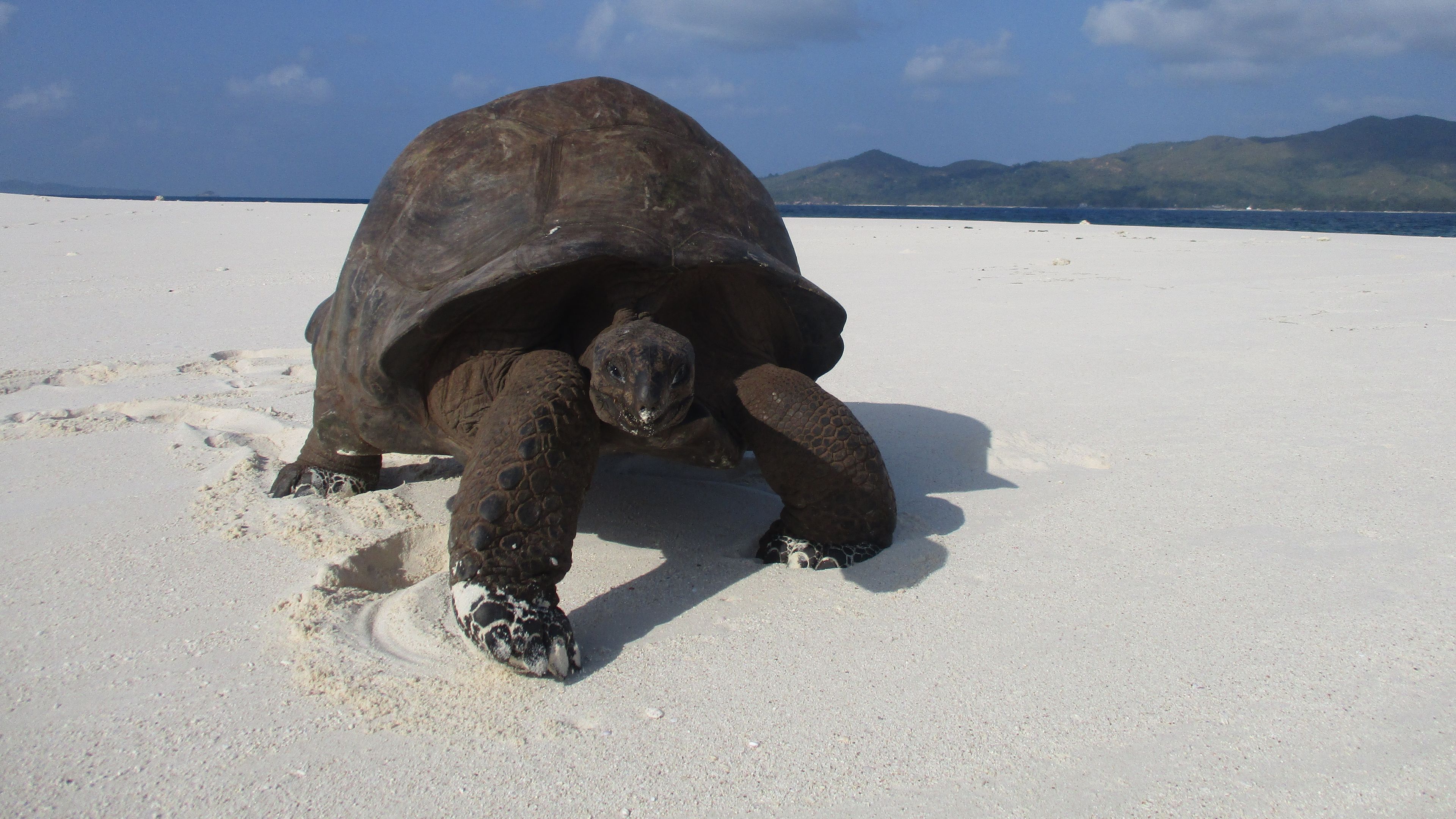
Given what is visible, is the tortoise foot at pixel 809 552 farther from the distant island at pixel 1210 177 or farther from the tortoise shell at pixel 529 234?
the distant island at pixel 1210 177

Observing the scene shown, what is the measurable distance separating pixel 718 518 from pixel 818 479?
21.7 inches

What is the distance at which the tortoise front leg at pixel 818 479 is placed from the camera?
2.61m

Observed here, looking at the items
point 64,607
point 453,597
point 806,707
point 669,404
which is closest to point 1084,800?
point 806,707

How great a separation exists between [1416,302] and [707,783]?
308 inches

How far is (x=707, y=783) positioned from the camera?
1.61 m

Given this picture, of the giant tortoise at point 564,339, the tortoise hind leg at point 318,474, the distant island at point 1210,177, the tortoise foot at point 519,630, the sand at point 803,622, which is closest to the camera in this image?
the sand at point 803,622

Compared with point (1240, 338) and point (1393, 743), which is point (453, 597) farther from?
point (1240, 338)

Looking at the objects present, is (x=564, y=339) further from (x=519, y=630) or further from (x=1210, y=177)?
(x=1210, y=177)

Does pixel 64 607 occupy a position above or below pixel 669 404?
below

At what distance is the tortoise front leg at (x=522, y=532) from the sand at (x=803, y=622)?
0.29 ft

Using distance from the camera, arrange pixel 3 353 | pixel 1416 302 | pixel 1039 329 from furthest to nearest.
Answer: pixel 1416 302
pixel 1039 329
pixel 3 353

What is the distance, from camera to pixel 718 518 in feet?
10.0

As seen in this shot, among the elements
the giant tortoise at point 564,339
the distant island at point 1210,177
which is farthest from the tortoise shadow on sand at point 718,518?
the distant island at point 1210,177

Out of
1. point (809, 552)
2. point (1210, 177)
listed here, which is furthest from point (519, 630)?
point (1210, 177)
